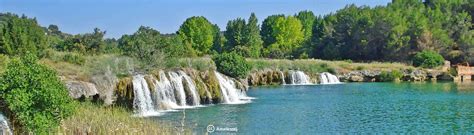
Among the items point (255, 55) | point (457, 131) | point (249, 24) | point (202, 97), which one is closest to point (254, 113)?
point (202, 97)

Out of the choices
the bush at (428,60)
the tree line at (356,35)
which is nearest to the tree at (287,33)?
the tree line at (356,35)

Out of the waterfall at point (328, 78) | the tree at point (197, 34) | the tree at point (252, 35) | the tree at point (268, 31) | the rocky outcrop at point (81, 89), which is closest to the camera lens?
the rocky outcrop at point (81, 89)

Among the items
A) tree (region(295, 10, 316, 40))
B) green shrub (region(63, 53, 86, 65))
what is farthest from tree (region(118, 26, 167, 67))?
tree (region(295, 10, 316, 40))

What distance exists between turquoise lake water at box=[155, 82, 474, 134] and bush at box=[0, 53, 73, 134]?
684 centimetres

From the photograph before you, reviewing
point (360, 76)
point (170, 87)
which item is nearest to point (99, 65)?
point (170, 87)

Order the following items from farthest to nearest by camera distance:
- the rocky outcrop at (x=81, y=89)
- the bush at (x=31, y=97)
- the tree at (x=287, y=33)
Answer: the tree at (x=287, y=33) → the rocky outcrop at (x=81, y=89) → the bush at (x=31, y=97)

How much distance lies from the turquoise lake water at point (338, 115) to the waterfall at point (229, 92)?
43.2 inches

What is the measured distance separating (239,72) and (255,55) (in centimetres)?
4040

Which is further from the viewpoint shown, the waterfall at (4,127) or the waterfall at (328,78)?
the waterfall at (328,78)

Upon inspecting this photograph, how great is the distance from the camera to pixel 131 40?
3425 cm

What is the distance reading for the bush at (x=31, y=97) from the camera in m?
13.3

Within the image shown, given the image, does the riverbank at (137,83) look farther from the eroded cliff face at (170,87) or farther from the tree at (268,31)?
the tree at (268,31)

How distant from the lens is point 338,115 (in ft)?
84.6

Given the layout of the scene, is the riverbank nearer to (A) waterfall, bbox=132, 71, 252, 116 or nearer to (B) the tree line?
(A) waterfall, bbox=132, 71, 252, 116
